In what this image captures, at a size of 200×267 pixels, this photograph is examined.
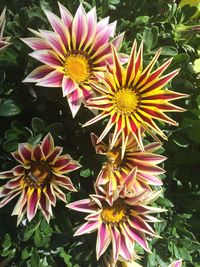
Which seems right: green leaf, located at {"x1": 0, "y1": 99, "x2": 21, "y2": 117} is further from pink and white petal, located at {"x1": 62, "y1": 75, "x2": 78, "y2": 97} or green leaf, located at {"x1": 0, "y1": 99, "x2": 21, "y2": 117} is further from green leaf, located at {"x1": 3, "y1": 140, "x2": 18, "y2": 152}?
pink and white petal, located at {"x1": 62, "y1": 75, "x2": 78, "y2": 97}

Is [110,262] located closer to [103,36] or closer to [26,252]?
[26,252]

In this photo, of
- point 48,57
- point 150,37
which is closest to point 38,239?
point 48,57

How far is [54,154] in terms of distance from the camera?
126 cm

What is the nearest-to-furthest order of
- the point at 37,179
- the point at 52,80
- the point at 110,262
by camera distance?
the point at 52,80 → the point at 37,179 → the point at 110,262

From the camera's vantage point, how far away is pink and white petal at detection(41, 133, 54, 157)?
4.07ft

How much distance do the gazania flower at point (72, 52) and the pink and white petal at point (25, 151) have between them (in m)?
0.14

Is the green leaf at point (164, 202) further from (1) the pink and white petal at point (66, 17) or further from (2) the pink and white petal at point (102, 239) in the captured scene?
(1) the pink and white petal at point (66, 17)

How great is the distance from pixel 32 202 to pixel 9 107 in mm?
242

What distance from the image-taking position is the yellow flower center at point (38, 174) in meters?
1.29

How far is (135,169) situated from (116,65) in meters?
0.25

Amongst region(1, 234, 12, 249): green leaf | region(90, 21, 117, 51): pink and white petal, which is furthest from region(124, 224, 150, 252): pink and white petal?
region(90, 21, 117, 51): pink and white petal

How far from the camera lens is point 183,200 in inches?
64.1

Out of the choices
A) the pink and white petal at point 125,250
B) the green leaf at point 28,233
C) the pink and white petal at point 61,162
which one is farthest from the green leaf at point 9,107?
the pink and white petal at point 125,250

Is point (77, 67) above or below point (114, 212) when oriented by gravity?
above
